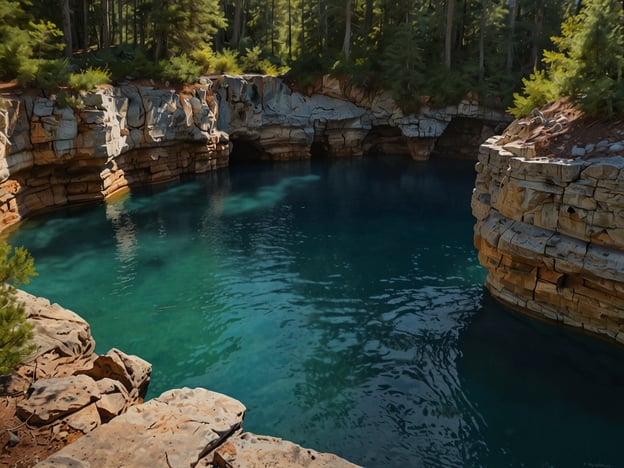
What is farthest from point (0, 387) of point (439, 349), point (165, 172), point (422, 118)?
point (422, 118)

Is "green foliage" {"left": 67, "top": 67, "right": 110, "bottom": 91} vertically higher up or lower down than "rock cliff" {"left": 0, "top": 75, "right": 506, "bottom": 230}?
higher up

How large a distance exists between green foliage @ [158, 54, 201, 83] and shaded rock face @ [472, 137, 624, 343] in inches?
875

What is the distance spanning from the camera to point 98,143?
23984 mm

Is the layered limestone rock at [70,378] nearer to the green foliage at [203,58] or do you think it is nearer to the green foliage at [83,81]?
the green foliage at [83,81]

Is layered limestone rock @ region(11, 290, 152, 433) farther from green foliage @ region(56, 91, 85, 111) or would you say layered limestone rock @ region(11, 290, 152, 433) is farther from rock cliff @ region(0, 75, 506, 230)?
green foliage @ region(56, 91, 85, 111)

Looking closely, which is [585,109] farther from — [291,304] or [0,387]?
[0,387]

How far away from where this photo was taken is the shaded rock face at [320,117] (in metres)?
36.6

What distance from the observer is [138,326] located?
1406 cm

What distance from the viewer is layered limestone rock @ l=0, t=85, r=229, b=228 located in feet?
71.0

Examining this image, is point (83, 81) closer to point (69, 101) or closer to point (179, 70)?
point (69, 101)

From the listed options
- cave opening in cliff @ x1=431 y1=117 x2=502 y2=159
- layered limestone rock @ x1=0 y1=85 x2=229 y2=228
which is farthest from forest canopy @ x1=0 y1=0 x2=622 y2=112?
cave opening in cliff @ x1=431 y1=117 x2=502 y2=159

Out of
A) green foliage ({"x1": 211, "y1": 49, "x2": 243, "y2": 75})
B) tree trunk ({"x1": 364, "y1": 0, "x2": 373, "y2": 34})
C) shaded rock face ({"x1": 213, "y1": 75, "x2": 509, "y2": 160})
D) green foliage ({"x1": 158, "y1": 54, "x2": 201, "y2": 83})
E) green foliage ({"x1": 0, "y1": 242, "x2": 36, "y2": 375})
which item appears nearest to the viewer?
green foliage ({"x1": 0, "y1": 242, "x2": 36, "y2": 375})

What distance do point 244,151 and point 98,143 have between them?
18.0 m

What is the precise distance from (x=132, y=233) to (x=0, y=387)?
1432 cm
